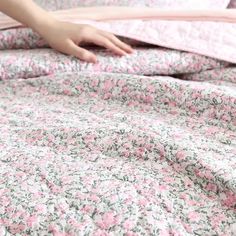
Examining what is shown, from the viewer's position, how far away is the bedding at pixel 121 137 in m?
0.75

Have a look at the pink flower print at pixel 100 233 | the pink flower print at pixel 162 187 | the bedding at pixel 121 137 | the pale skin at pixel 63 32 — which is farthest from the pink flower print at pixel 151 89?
the pink flower print at pixel 100 233

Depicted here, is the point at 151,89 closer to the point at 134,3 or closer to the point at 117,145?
the point at 117,145

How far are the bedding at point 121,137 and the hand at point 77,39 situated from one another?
25mm

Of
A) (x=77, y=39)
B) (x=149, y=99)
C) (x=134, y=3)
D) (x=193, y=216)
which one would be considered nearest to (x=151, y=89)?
(x=149, y=99)

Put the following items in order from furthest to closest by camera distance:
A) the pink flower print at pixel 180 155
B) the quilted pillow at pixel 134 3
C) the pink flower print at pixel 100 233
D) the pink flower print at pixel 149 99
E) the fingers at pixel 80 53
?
the quilted pillow at pixel 134 3, the fingers at pixel 80 53, the pink flower print at pixel 149 99, the pink flower print at pixel 180 155, the pink flower print at pixel 100 233

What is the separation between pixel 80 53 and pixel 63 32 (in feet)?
0.34

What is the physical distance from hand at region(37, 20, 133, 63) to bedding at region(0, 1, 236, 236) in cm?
2

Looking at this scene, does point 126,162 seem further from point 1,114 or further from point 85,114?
point 1,114


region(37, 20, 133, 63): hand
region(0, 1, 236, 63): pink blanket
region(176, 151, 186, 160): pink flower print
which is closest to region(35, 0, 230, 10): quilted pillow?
region(0, 1, 236, 63): pink blanket

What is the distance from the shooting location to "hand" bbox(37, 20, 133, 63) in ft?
4.14

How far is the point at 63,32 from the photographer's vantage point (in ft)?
4.32

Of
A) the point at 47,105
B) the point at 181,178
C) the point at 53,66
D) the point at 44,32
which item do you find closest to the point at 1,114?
the point at 47,105

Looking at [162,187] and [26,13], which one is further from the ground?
[26,13]

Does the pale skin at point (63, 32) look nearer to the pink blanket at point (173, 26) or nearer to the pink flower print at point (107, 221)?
the pink blanket at point (173, 26)
